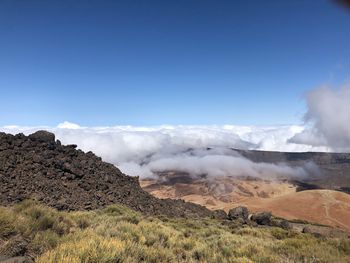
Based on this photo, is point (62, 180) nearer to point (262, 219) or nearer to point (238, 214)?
point (238, 214)

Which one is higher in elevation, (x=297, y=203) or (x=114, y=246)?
(x=114, y=246)

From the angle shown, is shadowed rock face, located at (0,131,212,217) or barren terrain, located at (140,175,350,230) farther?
barren terrain, located at (140,175,350,230)

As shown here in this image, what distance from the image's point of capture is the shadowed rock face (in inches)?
939

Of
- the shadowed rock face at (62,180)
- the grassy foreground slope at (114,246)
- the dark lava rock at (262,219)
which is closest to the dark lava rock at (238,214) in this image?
the dark lava rock at (262,219)

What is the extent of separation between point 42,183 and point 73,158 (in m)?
7.11

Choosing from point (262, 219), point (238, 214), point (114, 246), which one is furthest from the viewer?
point (238, 214)

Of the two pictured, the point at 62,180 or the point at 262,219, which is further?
the point at 262,219

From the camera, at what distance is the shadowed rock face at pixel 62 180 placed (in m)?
23.8

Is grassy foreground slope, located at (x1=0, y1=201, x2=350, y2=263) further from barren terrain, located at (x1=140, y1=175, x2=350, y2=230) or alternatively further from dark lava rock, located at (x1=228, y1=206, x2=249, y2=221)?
barren terrain, located at (x1=140, y1=175, x2=350, y2=230)

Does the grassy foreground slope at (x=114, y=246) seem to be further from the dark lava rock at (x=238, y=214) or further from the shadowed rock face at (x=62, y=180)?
the dark lava rock at (x=238, y=214)

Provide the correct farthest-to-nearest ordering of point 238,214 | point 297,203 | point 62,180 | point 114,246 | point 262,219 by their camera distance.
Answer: point 297,203
point 238,214
point 262,219
point 62,180
point 114,246

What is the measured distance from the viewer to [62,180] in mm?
27609

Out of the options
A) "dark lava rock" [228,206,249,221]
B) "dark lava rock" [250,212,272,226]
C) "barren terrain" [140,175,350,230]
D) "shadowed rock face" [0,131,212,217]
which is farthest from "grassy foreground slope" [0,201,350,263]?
"barren terrain" [140,175,350,230]

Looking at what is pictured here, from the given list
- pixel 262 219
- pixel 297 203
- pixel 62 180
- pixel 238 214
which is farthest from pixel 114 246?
pixel 297 203
